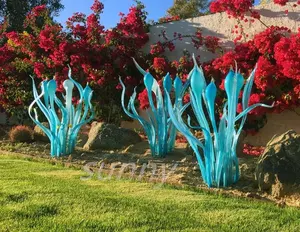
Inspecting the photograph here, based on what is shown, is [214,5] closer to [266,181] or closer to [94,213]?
[266,181]

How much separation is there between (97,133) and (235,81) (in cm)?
385

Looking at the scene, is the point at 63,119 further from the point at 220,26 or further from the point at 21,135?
the point at 220,26

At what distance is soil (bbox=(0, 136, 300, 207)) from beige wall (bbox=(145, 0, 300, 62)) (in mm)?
2748

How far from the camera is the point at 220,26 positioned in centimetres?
956

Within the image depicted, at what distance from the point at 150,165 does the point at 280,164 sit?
209 centimetres

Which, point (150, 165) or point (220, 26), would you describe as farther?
point (220, 26)

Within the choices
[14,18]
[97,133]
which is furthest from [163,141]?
[14,18]

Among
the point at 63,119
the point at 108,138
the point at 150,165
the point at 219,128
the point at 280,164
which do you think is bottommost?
the point at 150,165

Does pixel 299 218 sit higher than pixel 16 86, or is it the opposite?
pixel 16 86

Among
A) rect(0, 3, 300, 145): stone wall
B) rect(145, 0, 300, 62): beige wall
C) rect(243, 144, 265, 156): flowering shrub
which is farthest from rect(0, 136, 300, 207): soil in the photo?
rect(145, 0, 300, 62): beige wall

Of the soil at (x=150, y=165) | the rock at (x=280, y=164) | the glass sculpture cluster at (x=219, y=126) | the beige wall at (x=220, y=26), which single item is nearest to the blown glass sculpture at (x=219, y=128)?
the glass sculpture cluster at (x=219, y=126)

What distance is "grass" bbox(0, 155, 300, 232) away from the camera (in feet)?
10.6

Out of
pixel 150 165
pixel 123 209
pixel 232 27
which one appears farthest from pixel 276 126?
pixel 123 209

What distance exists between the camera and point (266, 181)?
4312 millimetres
